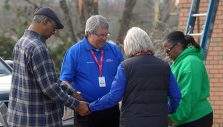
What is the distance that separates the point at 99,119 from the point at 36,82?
3.18ft

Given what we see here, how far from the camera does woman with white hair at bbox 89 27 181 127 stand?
520 centimetres

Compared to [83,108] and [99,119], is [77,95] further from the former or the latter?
[99,119]

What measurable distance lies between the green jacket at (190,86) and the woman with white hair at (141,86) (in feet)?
1.14

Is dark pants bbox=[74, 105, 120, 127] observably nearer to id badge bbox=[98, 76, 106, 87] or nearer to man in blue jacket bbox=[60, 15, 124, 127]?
man in blue jacket bbox=[60, 15, 124, 127]

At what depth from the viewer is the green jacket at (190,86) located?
222 inches

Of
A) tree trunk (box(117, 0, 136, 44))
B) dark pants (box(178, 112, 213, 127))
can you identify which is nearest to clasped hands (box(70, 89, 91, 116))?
dark pants (box(178, 112, 213, 127))

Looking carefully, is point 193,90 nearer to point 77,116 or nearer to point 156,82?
point 156,82

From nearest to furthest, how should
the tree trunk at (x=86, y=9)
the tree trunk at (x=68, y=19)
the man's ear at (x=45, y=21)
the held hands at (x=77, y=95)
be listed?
the man's ear at (x=45, y=21) → the held hands at (x=77, y=95) → the tree trunk at (x=86, y=9) → the tree trunk at (x=68, y=19)

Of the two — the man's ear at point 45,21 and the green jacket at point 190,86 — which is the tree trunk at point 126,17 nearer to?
the green jacket at point 190,86

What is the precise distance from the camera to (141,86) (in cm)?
520

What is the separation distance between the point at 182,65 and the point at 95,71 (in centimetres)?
89

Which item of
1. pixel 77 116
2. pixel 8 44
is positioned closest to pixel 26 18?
pixel 8 44

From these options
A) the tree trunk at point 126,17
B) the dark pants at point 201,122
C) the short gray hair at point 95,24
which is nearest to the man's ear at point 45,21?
the short gray hair at point 95,24

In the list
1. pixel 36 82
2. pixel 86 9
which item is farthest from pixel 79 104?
pixel 86 9
